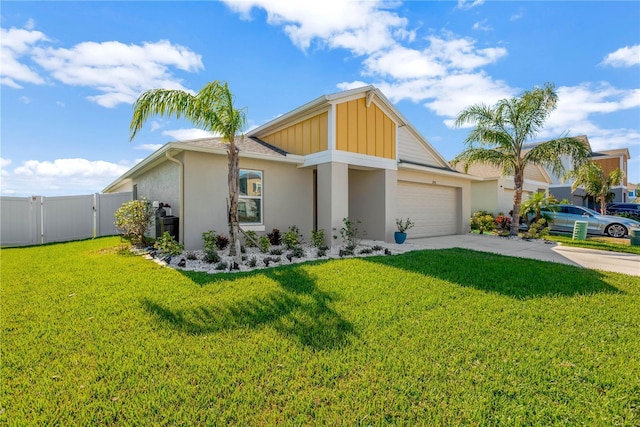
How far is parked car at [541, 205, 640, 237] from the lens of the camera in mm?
14414

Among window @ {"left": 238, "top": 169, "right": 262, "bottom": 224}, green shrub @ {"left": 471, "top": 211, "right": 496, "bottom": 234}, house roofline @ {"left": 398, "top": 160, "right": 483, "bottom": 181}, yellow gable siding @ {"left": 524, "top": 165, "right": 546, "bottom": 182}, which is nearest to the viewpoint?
window @ {"left": 238, "top": 169, "right": 262, "bottom": 224}

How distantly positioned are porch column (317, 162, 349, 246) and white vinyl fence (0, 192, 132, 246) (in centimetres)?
1218

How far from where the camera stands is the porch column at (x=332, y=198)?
979 cm

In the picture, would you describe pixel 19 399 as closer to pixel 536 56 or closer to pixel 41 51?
pixel 41 51

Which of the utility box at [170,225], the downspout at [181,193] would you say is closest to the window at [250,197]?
the downspout at [181,193]

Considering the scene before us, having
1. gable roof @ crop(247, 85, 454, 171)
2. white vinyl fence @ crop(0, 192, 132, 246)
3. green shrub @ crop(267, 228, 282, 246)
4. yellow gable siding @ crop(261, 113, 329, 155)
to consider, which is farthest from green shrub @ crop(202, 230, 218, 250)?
white vinyl fence @ crop(0, 192, 132, 246)

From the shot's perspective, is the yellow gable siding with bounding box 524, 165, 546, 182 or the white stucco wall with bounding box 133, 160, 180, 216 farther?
the yellow gable siding with bounding box 524, 165, 546, 182

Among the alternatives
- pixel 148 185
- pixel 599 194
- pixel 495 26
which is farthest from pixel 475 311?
pixel 599 194

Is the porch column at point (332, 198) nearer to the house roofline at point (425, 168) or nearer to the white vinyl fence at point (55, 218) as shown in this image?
the house roofline at point (425, 168)

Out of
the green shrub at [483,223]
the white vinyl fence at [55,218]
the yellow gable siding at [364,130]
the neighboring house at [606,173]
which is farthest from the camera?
the neighboring house at [606,173]

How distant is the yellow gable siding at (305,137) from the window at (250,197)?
208 centimetres

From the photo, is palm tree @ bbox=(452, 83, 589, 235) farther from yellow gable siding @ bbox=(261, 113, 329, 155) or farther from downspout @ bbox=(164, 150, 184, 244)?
downspout @ bbox=(164, 150, 184, 244)

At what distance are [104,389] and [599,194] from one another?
3128cm

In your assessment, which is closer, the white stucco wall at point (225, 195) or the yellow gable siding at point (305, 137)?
the white stucco wall at point (225, 195)
